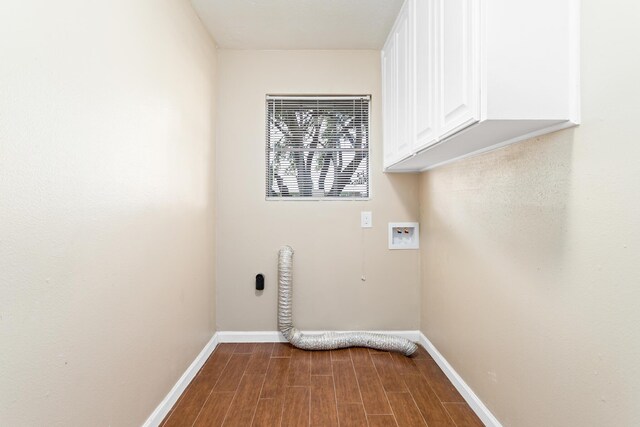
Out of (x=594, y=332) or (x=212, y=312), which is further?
(x=212, y=312)

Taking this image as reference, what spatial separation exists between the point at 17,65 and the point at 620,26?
169cm

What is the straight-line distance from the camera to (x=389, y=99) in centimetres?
251

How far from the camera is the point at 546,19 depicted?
1.15 meters

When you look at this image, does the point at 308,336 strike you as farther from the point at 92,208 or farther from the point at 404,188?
the point at 92,208

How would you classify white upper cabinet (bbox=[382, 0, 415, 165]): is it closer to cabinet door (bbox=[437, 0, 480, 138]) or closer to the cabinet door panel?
the cabinet door panel

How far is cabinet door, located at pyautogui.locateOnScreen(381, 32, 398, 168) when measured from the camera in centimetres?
238

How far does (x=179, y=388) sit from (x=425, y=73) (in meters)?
2.20

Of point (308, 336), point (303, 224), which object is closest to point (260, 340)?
point (308, 336)

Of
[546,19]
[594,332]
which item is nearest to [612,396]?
[594,332]

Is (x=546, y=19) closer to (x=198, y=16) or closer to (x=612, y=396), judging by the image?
(x=612, y=396)

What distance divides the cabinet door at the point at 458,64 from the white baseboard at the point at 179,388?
1.92m

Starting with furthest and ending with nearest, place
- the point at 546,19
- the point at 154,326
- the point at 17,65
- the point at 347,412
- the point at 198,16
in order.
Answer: the point at 198,16 → the point at 347,412 → the point at 154,326 → the point at 546,19 → the point at 17,65

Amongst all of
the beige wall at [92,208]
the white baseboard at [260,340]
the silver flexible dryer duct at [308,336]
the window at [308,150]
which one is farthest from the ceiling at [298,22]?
the white baseboard at [260,340]

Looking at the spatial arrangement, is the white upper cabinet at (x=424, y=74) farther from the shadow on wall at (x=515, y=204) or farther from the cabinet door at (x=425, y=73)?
the shadow on wall at (x=515, y=204)
